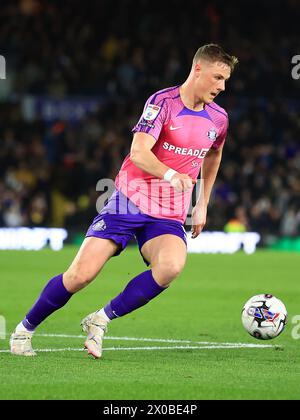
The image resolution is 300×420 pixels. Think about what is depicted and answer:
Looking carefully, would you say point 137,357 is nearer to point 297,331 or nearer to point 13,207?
point 297,331

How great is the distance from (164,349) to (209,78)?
7.19 ft

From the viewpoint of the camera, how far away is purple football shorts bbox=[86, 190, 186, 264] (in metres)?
7.87

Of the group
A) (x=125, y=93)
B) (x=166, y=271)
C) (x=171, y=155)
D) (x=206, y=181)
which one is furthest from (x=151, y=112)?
(x=125, y=93)

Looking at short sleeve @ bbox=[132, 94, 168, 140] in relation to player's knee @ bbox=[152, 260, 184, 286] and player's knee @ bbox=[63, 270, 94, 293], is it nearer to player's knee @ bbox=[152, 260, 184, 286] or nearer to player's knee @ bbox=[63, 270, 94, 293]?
player's knee @ bbox=[152, 260, 184, 286]

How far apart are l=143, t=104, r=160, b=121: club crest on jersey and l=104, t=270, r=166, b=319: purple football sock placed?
3.70 feet

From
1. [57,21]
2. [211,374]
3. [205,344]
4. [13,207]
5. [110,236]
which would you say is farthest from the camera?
[57,21]

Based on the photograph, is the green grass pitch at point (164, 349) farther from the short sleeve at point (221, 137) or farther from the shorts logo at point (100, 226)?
the short sleeve at point (221, 137)

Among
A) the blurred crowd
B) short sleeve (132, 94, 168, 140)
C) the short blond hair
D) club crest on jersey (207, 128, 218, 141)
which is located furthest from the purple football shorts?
the blurred crowd

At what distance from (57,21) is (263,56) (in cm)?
523

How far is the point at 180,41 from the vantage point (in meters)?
27.0

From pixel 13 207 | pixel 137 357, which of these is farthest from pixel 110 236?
pixel 13 207

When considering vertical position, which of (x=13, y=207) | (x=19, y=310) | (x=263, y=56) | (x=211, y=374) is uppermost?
(x=263, y=56)

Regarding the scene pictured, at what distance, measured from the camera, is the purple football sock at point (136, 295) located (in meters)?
7.86

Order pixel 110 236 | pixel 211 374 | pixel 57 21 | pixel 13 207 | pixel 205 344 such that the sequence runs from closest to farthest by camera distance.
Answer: pixel 211 374
pixel 110 236
pixel 205 344
pixel 13 207
pixel 57 21
